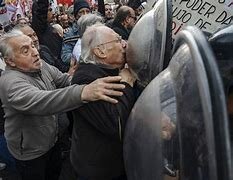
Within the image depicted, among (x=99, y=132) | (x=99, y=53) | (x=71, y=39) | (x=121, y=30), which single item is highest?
(x=99, y=53)

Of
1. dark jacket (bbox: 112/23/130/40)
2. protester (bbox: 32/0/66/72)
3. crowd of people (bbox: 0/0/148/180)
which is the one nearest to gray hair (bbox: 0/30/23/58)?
crowd of people (bbox: 0/0/148/180)

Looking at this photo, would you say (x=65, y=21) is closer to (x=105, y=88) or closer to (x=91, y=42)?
(x=91, y=42)

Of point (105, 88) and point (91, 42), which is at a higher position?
point (91, 42)

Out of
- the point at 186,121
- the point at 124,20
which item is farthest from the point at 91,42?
the point at 124,20

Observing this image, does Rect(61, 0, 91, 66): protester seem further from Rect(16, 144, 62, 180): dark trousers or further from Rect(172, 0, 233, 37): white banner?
Rect(172, 0, 233, 37): white banner

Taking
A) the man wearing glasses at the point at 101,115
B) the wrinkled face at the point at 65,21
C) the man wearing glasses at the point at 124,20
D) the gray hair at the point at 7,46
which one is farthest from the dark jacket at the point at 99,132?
the wrinkled face at the point at 65,21

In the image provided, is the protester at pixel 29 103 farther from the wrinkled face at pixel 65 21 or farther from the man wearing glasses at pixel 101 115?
the wrinkled face at pixel 65 21

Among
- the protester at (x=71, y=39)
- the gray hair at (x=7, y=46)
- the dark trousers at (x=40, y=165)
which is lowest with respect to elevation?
the dark trousers at (x=40, y=165)

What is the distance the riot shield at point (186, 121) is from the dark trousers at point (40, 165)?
5.61 ft

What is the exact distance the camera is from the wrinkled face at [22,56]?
2914 millimetres

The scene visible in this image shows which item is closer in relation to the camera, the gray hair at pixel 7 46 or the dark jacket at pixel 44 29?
the gray hair at pixel 7 46

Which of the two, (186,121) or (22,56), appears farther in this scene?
(22,56)

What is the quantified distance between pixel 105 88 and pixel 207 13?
965mm

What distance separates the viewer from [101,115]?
2.24m
